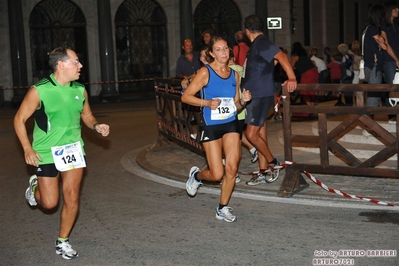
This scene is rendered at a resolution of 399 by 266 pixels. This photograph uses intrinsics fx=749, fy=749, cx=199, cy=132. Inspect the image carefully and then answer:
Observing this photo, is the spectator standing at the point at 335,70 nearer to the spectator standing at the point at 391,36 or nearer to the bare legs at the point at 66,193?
the spectator standing at the point at 391,36

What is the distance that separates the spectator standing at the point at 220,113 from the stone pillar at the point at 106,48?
1789 centimetres

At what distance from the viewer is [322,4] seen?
31656 mm

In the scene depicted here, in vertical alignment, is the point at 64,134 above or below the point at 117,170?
above

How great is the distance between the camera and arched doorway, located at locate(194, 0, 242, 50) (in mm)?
27391

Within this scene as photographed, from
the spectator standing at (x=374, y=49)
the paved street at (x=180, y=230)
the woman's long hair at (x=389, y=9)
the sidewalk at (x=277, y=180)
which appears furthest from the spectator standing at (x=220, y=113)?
the woman's long hair at (x=389, y=9)

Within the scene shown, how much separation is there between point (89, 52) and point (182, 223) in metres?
18.8

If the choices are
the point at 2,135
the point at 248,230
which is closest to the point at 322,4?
the point at 2,135

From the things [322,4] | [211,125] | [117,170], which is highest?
[322,4]

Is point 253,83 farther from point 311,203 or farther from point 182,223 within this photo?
point 182,223

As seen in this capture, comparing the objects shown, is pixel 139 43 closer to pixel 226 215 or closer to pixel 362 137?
pixel 362 137

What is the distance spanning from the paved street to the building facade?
1499cm

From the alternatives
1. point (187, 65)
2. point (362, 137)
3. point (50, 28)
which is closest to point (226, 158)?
point (362, 137)

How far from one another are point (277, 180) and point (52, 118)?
156 inches

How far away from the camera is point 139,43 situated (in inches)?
1050
